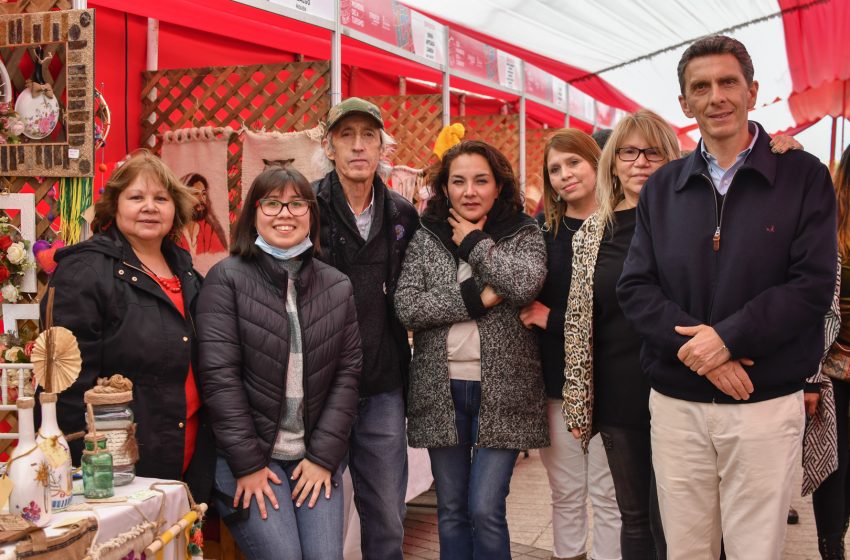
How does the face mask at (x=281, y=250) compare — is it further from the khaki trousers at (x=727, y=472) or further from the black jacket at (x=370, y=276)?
the khaki trousers at (x=727, y=472)

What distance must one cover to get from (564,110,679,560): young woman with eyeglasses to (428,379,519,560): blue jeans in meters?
0.26

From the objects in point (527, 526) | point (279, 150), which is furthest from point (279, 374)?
point (527, 526)

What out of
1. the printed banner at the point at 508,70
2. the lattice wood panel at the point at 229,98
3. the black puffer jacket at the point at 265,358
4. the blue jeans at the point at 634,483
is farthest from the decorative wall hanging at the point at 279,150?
the printed banner at the point at 508,70

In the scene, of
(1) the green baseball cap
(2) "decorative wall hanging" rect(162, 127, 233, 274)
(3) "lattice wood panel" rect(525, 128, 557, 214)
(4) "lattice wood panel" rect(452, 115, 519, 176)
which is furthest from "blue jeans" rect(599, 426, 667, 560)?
(3) "lattice wood panel" rect(525, 128, 557, 214)

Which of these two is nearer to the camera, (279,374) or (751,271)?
(751,271)

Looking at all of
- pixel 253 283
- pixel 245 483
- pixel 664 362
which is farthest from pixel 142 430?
pixel 664 362

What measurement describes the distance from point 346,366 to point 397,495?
1.60ft

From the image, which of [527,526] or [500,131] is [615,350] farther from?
[500,131]

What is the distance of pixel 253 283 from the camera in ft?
6.86

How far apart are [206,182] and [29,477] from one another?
103 inches

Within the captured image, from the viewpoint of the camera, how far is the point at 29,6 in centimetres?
240

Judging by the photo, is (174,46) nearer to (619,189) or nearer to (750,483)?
(619,189)

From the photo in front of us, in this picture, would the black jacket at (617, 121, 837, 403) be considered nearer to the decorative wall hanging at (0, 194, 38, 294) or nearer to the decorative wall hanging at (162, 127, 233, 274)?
the decorative wall hanging at (0, 194, 38, 294)

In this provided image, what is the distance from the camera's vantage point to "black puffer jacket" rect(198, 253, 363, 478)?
2.01 m
